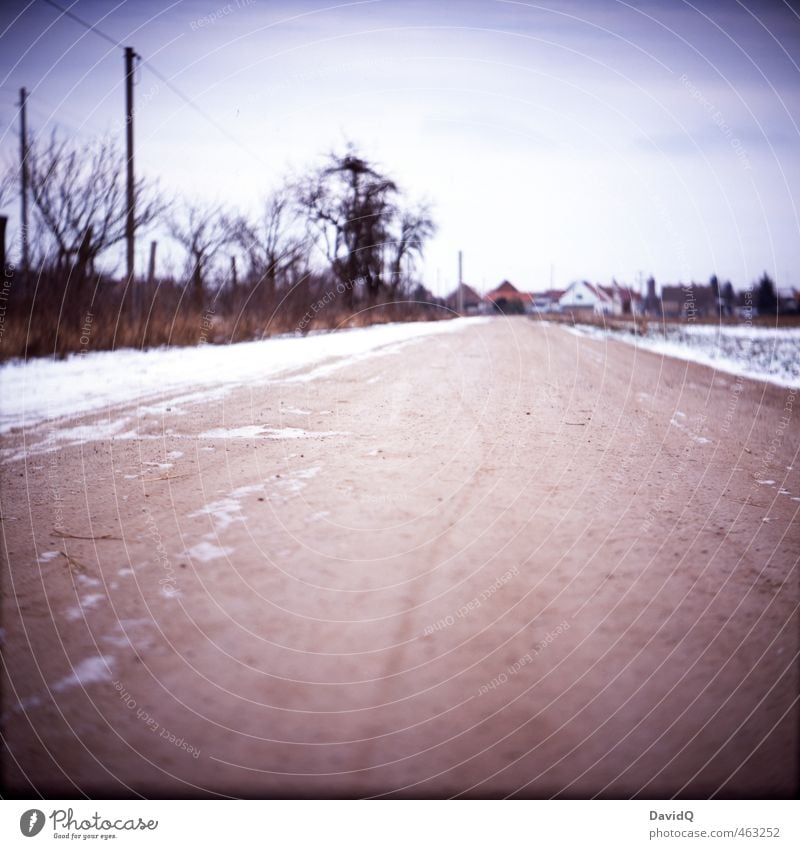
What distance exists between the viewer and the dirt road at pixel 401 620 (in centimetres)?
160

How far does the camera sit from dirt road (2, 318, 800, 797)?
160 centimetres

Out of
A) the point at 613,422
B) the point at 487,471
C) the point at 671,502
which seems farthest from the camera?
the point at 613,422

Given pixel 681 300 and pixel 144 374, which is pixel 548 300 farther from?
pixel 144 374

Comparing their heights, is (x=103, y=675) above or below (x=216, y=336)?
below

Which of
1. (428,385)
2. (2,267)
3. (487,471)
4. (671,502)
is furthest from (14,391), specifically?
(671,502)

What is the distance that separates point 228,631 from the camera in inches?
87.0

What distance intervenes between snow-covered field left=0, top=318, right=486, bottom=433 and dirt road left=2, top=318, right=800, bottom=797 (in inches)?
103

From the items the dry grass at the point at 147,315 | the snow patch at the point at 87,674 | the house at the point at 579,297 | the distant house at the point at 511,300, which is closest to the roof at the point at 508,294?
the distant house at the point at 511,300

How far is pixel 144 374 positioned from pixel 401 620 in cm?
895

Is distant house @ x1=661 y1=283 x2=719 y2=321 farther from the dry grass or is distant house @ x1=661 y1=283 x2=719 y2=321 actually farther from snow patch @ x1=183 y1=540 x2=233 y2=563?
snow patch @ x1=183 y1=540 x2=233 y2=563

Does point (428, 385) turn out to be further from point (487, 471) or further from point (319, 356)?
point (319, 356)

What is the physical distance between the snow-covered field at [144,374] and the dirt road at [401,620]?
261cm

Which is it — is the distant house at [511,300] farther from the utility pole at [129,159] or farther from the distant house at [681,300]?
the utility pole at [129,159]
